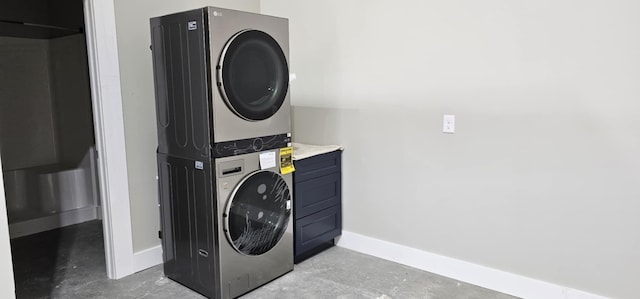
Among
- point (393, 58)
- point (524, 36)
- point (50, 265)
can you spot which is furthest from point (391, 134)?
point (50, 265)

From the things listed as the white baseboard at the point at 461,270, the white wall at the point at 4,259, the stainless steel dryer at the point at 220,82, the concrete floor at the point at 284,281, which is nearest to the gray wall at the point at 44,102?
the concrete floor at the point at 284,281

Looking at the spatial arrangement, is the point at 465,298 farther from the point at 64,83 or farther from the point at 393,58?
the point at 64,83

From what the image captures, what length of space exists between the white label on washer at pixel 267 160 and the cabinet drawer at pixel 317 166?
0.28 m

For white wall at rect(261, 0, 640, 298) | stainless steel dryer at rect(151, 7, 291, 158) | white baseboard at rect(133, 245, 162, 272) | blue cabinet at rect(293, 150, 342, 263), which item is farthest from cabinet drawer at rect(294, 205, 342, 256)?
white baseboard at rect(133, 245, 162, 272)

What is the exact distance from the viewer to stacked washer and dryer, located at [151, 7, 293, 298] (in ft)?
7.42

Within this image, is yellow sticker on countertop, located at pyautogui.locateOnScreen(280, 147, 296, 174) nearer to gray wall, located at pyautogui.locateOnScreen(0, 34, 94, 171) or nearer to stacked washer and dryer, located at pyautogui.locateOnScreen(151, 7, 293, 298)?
stacked washer and dryer, located at pyautogui.locateOnScreen(151, 7, 293, 298)

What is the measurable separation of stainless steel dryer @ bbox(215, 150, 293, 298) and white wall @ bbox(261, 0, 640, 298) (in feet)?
2.32

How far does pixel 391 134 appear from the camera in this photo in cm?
291

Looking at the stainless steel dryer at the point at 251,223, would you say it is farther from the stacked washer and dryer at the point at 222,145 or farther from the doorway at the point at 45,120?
the doorway at the point at 45,120

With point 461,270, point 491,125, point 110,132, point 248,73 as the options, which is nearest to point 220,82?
point 248,73

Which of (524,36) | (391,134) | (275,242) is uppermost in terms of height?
(524,36)

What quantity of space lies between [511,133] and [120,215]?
2.42 meters

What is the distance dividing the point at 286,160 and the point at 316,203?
0.51 metres

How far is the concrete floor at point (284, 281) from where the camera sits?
8.27ft
